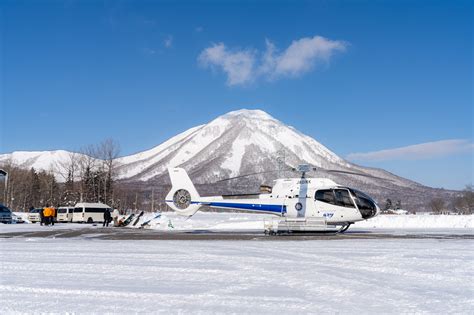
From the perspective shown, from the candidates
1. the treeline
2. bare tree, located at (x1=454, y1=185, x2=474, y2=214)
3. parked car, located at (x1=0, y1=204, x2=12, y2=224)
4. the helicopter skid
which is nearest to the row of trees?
the treeline

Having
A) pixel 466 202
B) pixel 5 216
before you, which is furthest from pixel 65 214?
pixel 466 202

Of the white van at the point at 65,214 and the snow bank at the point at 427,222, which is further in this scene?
the white van at the point at 65,214

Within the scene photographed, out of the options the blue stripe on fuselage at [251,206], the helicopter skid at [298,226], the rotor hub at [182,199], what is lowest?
the helicopter skid at [298,226]

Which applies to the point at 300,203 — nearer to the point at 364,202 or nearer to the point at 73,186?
the point at 364,202

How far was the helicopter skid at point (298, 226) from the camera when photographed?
2125cm

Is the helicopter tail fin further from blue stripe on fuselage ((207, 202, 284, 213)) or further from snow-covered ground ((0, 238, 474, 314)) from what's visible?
snow-covered ground ((0, 238, 474, 314))

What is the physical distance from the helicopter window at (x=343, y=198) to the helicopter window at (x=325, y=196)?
25 centimetres

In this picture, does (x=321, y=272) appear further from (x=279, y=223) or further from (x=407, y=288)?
(x=279, y=223)

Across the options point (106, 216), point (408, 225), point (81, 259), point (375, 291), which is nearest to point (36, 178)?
point (106, 216)

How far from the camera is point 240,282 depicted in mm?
7883

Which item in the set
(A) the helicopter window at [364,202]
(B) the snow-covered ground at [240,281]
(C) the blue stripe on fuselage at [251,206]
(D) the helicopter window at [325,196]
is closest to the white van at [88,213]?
(C) the blue stripe on fuselage at [251,206]

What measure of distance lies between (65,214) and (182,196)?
28594 mm

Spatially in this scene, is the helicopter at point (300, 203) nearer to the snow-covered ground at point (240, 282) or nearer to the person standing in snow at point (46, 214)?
the snow-covered ground at point (240, 282)

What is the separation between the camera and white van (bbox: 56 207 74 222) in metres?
47.5
